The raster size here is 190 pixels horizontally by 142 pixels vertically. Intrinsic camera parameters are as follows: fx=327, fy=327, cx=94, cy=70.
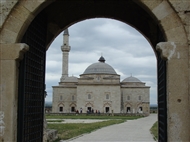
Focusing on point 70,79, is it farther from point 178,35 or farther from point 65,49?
point 178,35

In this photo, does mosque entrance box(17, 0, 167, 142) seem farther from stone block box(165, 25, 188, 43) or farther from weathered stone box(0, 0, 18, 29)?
weathered stone box(0, 0, 18, 29)

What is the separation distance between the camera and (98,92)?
72.2m

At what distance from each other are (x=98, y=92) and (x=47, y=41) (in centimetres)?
6348

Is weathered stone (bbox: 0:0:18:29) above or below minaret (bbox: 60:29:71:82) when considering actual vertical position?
below

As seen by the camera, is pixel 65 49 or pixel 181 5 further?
pixel 65 49

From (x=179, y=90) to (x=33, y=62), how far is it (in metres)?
3.40

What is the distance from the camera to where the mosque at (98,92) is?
7225 cm

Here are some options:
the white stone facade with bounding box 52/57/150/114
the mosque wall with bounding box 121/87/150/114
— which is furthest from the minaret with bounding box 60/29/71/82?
the mosque wall with bounding box 121/87/150/114

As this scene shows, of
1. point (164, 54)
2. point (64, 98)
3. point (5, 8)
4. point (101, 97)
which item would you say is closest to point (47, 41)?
point (5, 8)

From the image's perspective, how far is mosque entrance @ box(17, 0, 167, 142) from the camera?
6.61 meters

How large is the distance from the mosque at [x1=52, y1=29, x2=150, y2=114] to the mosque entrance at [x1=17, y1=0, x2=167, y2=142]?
61321mm

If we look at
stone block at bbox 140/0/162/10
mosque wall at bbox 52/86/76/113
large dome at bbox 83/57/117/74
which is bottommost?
mosque wall at bbox 52/86/76/113

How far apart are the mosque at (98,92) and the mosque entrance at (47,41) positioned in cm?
6132

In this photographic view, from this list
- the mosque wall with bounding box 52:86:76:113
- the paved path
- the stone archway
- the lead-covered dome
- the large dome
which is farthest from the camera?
the lead-covered dome
